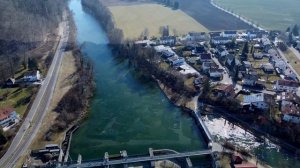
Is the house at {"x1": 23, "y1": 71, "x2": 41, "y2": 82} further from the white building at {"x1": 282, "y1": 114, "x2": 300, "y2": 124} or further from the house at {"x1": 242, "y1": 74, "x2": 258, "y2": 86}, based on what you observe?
the white building at {"x1": 282, "y1": 114, "x2": 300, "y2": 124}

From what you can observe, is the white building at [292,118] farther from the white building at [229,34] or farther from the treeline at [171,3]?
the treeline at [171,3]

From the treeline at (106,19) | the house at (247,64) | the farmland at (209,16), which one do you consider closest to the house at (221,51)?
the house at (247,64)

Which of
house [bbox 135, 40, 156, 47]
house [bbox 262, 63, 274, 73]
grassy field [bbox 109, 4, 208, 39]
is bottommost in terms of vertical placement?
house [bbox 262, 63, 274, 73]

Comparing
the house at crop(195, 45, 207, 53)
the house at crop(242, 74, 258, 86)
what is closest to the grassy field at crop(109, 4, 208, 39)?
the house at crop(195, 45, 207, 53)

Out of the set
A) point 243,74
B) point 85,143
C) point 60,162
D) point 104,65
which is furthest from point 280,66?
point 60,162

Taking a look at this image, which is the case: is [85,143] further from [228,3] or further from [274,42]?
[228,3]
